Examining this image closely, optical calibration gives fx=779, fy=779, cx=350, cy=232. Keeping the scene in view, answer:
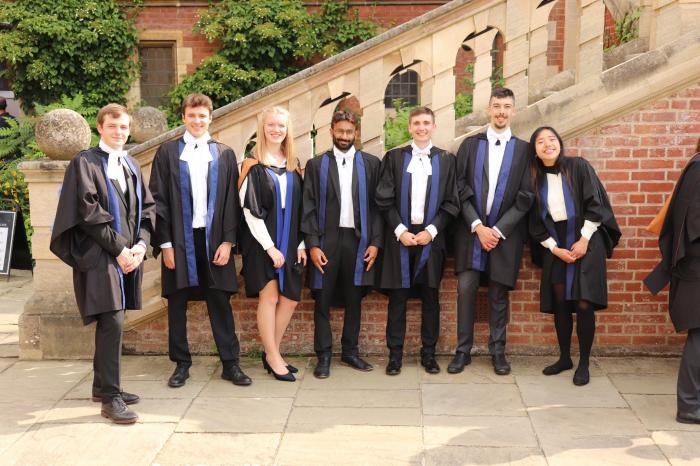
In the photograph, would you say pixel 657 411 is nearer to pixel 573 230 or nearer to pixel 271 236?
pixel 573 230

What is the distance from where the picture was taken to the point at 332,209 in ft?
17.7

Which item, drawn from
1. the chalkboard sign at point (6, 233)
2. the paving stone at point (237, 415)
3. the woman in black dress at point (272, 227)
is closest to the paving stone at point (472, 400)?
the paving stone at point (237, 415)

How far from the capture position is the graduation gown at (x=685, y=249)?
4.54m

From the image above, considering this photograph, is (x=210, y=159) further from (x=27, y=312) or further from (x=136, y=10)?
(x=136, y=10)

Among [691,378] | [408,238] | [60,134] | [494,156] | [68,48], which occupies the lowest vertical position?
[691,378]

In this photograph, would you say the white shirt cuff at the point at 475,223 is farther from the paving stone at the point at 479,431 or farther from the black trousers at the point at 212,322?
the black trousers at the point at 212,322

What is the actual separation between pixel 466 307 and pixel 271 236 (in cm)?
149

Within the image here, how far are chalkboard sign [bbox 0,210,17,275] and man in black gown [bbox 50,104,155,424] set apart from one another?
5286mm

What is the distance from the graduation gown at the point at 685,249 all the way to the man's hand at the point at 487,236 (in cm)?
109

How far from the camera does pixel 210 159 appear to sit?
5.26 m

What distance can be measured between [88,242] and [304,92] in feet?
6.32

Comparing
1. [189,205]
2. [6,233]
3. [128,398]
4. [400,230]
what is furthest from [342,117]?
[6,233]

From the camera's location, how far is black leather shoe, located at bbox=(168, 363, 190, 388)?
17.5ft

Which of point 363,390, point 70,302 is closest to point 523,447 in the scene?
point 363,390
